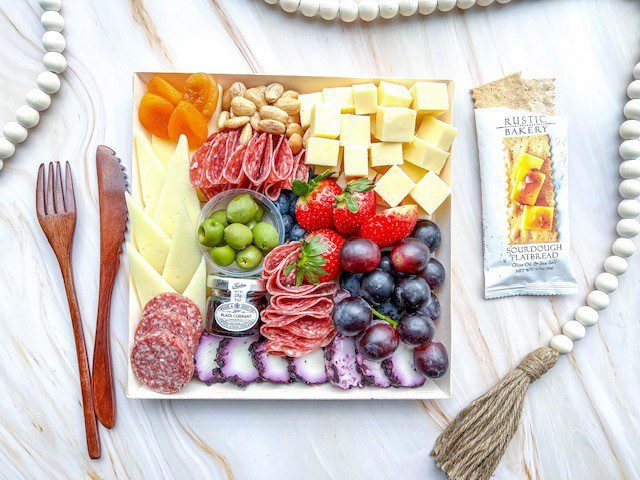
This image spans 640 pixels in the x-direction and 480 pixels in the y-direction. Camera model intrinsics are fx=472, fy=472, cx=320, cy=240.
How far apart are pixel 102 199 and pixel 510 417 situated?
53.3 inches

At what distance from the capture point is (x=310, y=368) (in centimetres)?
Answer: 133

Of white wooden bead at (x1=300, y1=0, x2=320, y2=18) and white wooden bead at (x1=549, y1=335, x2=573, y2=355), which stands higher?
white wooden bead at (x1=300, y1=0, x2=320, y2=18)

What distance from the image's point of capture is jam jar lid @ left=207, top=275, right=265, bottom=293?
4.22ft

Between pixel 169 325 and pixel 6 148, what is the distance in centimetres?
72

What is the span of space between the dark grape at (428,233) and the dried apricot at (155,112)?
0.76 m

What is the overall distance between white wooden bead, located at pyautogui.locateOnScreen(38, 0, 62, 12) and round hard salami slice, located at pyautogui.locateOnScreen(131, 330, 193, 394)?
989 millimetres

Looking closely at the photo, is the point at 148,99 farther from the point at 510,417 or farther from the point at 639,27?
the point at 639,27

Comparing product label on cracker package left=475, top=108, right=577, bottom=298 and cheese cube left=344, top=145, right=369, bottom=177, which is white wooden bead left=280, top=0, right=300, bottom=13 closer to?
cheese cube left=344, top=145, right=369, bottom=177

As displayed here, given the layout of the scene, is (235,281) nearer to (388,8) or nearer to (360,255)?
(360,255)

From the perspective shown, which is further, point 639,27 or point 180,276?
point 639,27

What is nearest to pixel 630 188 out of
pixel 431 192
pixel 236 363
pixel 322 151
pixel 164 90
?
pixel 431 192

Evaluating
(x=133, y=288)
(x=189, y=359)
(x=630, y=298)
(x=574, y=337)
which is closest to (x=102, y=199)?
(x=133, y=288)

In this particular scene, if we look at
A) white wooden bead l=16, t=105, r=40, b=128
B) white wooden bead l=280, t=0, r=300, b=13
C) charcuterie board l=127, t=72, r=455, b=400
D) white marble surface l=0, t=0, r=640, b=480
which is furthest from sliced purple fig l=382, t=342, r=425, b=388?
white wooden bead l=16, t=105, r=40, b=128

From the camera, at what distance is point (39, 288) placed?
1.42 meters
